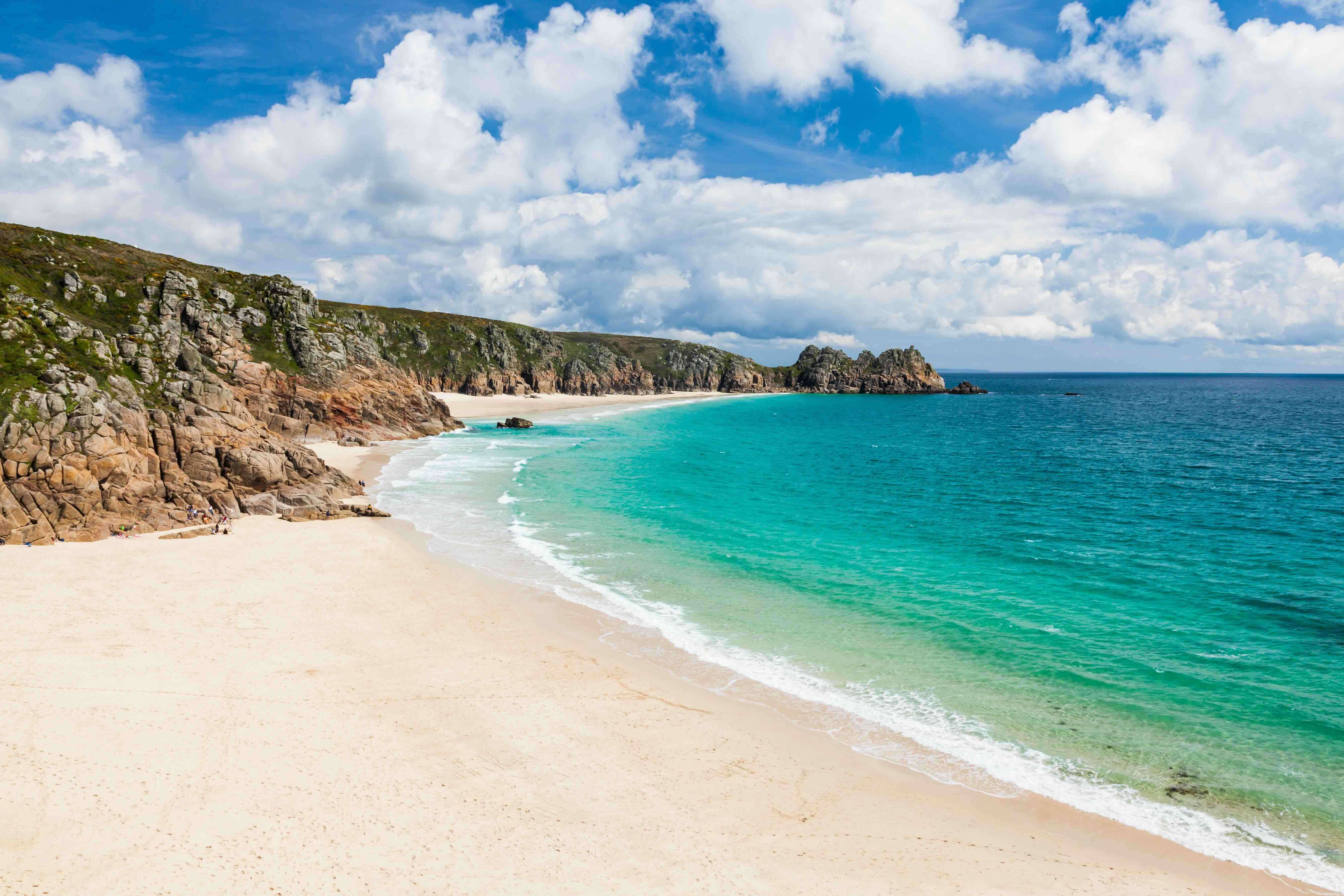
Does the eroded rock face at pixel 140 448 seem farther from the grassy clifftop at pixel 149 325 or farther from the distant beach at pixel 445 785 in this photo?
the distant beach at pixel 445 785

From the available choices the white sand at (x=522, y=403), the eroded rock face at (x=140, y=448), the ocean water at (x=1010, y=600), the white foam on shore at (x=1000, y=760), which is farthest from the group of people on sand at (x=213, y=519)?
the white sand at (x=522, y=403)

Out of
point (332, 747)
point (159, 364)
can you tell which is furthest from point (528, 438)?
point (332, 747)

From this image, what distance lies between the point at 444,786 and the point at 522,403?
423 ft

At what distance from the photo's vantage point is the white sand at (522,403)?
11706 cm

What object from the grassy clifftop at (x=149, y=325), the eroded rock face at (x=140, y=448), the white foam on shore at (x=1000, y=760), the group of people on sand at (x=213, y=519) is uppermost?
the grassy clifftop at (x=149, y=325)

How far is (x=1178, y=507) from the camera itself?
139 ft

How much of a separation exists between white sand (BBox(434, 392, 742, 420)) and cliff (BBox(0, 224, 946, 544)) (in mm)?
26372

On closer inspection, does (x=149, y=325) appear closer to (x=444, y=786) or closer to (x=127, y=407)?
(x=127, y=407)

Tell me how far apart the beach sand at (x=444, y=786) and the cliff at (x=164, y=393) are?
12.1 meters

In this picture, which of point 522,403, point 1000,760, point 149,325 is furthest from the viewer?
point 522,403

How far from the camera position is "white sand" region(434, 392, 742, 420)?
117 m

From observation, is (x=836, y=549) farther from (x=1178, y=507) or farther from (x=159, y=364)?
(x=159, y=364)

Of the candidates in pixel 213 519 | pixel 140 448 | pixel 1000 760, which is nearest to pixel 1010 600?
pixel 1000 760

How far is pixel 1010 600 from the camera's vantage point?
26703 mm
